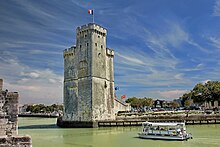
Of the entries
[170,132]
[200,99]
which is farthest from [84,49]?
[200,99]

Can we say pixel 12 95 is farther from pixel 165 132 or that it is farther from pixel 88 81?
pixel 88 81

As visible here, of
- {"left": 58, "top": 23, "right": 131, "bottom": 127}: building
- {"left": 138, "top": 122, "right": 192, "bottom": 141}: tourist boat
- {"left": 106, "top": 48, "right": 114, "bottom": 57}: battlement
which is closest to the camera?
{"left": 138, "top": 122, "right": 192, "bottom": 141}: tourist boat

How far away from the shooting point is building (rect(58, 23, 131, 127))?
127 feet

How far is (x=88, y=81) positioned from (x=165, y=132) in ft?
61.0

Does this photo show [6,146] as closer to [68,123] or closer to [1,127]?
[1,127]

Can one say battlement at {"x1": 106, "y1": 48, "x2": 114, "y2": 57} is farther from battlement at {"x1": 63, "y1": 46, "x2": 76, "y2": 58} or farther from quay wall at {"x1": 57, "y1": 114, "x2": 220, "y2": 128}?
quay wall at {"x1": 57, "y1": 114, "x2": 220, "y2": 128}

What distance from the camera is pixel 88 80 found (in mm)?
39000

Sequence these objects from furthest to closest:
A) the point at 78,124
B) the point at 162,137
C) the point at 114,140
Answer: the point at 78,124 → the point at 162,137 → the point at 114,140

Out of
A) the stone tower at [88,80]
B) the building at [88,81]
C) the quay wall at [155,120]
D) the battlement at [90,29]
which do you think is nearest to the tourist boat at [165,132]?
the quay wall at [155,120]

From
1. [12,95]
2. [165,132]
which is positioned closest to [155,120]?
[165,132]

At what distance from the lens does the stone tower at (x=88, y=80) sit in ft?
127

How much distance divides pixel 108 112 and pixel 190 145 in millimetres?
23235

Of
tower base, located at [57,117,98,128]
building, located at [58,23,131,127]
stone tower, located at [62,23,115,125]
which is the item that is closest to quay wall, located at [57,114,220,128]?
tower base, located at [57,117,98,128]

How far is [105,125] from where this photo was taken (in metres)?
37.9
